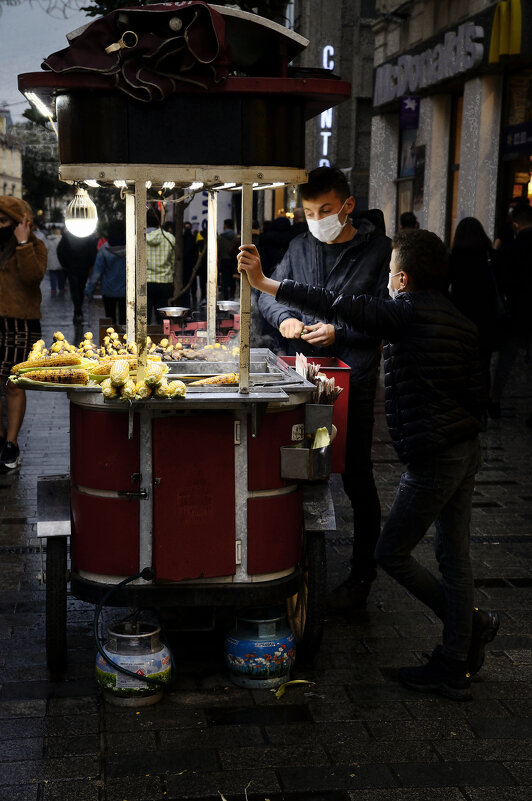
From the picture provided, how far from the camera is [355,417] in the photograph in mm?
5141

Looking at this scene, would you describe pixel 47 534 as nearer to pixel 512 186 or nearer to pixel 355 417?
pixel 355 417

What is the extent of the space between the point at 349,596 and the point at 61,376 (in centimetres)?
196

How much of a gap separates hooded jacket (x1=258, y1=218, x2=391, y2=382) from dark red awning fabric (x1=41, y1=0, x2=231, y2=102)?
1.40 m

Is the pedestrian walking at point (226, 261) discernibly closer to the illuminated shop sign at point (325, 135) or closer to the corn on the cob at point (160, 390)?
the illuminated shop sign at point (325, 135)

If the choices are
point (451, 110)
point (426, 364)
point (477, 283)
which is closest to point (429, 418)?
point (426, 364)

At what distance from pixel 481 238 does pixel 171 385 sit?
235 inches

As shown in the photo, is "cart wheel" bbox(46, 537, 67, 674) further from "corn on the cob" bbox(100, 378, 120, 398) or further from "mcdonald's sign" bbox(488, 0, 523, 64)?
"mcdonald's sign" bbox(488, 0, 523, 64)

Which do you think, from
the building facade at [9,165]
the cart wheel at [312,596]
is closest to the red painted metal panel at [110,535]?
the cart wheel at [312,596]

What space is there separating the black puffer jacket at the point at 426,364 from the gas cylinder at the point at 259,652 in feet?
3.17

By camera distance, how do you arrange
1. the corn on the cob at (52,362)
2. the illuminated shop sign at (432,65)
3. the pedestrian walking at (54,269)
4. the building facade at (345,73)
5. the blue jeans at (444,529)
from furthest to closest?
the building facade at (345,73) < the pedestrian walking at (54,269) < the illuminated shop sign at (432,65) < the corn on the cob at (52,362) < the blue jeans at (444,529)

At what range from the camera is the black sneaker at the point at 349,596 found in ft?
17.3

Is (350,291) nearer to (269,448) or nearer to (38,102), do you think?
(269,448)

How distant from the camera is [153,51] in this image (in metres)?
3.94

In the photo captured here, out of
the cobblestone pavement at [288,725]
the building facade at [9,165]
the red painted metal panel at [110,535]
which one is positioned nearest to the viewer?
the cobblestone pavement at [288,725]
